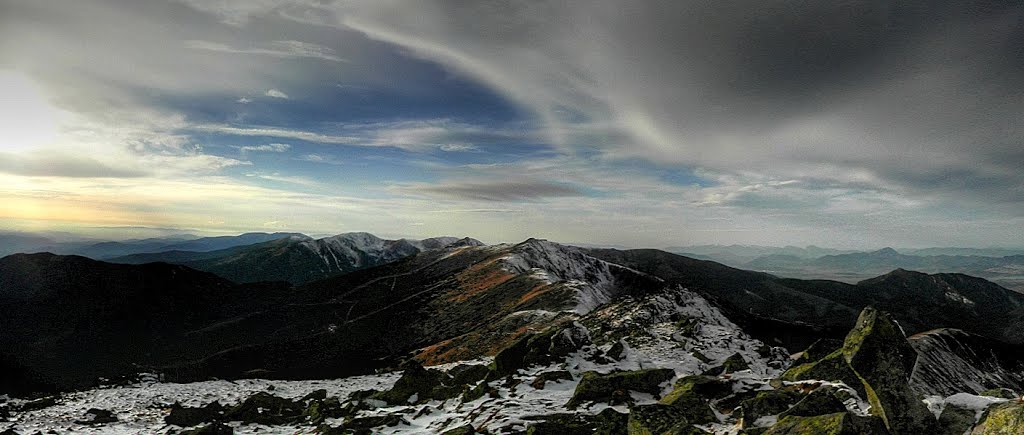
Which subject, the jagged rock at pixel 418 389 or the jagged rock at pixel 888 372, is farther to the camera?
the jagged rock at pixel 418 389

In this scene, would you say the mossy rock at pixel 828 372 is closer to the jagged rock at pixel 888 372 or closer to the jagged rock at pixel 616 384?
the jagged rock at pixel 888 372

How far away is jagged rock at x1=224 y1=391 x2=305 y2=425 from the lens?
25592 mm

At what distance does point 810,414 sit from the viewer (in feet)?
34.9

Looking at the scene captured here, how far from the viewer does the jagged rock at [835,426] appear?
27.7ft

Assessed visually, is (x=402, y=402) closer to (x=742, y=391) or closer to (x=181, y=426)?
(x=181, y=426)

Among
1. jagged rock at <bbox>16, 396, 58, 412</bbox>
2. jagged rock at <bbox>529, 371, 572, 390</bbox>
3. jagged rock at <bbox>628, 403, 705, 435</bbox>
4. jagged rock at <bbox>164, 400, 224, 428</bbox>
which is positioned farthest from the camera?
jagged rock at <bbox>16, 396, 58, 412</bbox>

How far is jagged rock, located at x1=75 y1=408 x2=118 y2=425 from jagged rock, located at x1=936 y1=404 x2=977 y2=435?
4454cm

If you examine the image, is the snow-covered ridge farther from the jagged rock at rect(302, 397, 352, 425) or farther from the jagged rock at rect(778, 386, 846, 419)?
the jagged rock at rect(778, 386, 846, 419)

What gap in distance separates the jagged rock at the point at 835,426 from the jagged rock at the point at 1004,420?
1584 millimetres

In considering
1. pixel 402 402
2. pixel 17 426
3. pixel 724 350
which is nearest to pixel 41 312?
pixel 17 426

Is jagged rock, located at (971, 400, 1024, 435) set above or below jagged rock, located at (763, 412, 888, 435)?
above

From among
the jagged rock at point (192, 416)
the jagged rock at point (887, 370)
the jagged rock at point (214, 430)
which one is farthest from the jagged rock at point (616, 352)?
the jagged rock at point (192, 416)

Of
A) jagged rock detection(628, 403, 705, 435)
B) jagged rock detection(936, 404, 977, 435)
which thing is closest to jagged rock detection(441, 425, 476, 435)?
jagged rock detection(628, 403, 705, 435)

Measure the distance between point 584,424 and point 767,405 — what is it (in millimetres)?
5467
